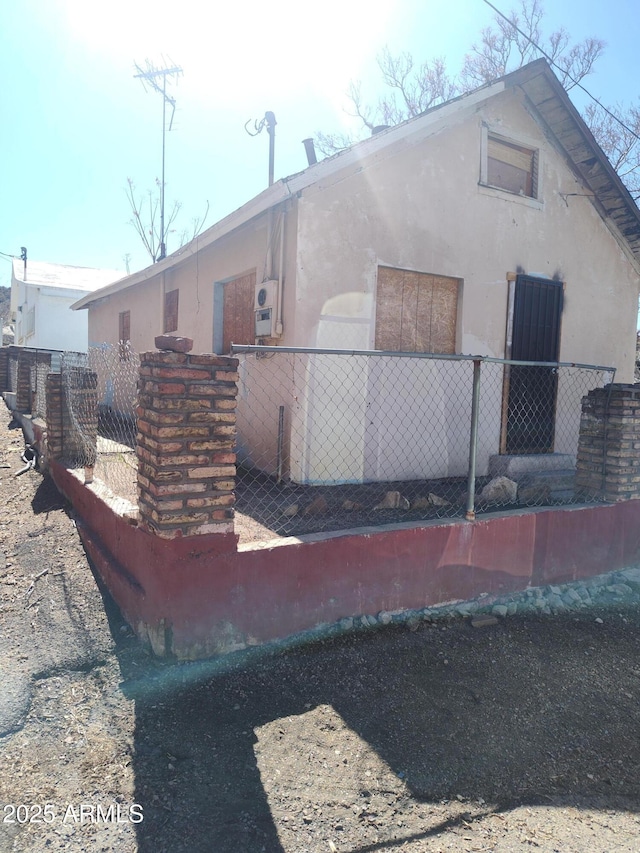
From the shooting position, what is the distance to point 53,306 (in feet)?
67.6

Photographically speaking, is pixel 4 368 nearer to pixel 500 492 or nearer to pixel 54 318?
pixel 54 318

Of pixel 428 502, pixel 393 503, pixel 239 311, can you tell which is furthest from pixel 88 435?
pixel 428 502

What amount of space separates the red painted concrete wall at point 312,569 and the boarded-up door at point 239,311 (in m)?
3.04

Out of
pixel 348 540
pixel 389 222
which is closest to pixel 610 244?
pixel 389 222

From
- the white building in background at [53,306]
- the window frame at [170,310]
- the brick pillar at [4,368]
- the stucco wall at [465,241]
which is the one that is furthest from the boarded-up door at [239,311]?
the white building in background at [53,306]

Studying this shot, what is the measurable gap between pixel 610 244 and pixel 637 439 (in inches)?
175

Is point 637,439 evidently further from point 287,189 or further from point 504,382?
point 287,189

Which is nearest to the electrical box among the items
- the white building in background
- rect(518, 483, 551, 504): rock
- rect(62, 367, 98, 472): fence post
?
rect(62, 367, 98, 472): fence post

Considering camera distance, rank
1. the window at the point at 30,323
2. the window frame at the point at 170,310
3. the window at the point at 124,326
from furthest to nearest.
Answer: the window at the point at 30,323 < the window at the point at 124,326 < the window frame at the point at 170,310

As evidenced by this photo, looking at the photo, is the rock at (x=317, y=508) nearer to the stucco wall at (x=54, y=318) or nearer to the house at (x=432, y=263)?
the house at (x=432, y=263)

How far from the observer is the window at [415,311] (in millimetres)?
6062

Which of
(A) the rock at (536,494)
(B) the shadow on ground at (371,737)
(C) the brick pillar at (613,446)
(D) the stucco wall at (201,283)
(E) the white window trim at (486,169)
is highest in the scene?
(E) the white window trim at (486,169)

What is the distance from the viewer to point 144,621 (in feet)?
9.84

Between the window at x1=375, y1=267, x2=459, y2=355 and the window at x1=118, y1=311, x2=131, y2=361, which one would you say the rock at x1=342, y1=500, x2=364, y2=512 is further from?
the window at x1=118, y1=311, x2=131, y2=361
